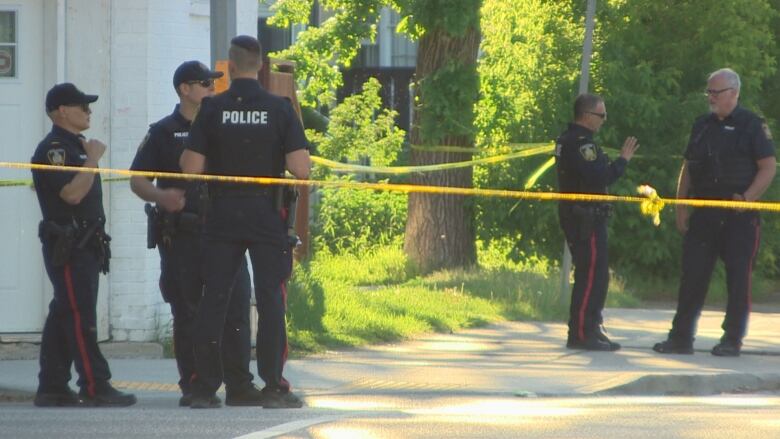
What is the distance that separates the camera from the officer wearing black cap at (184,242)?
25.9 feet

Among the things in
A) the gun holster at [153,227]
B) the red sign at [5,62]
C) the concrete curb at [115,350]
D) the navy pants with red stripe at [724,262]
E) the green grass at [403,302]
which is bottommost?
the concrete curb at [115,350]

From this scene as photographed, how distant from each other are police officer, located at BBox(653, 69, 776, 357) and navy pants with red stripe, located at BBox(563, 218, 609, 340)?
0.49 m

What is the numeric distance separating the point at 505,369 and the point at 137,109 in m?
2.91

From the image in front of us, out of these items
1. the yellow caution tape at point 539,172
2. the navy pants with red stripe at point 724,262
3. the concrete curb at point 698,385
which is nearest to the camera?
the concrete curb at point 698,385

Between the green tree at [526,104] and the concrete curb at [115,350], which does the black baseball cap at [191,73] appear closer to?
the concrete curb at [115,350]

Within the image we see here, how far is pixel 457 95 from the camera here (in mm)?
15062

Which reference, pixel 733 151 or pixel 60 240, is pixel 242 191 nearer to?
pixel 60 240

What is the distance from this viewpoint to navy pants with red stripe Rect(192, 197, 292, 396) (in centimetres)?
760

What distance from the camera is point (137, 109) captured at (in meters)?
9.95

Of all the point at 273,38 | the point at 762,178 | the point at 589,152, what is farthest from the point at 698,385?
the point at 273,38

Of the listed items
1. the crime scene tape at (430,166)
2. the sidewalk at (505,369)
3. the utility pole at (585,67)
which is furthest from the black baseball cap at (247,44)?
the utility pole at (585,67)

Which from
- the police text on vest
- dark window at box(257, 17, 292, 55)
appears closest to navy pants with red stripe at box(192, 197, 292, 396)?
the police text on vest

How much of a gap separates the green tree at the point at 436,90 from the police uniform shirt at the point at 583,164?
14.6ft

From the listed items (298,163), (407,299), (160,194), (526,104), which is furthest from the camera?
(526,104)
